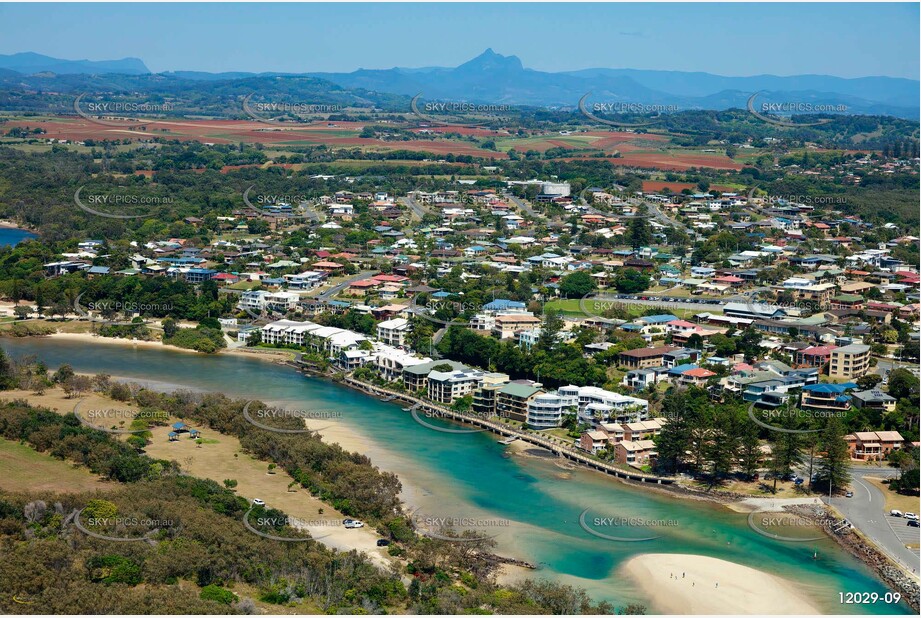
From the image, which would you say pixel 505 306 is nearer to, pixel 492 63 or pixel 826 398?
pixel 826 398

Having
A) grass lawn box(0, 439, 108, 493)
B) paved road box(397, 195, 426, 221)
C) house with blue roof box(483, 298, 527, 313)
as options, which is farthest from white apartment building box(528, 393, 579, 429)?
paved road box(397, 195, 426, 221)

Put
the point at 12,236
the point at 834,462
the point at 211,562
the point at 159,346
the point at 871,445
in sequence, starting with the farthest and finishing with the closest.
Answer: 1. the point at 12,236
2. the point at 159,346
3. the point at 871,445
4. the point at 834,462
5. the point at 211,562

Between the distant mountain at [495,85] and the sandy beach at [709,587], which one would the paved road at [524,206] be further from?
the distant mountain at [495,85]

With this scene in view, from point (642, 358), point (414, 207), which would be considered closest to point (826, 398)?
point (642, 358)

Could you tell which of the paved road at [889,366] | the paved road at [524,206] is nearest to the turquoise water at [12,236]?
the paved road at [524,206]

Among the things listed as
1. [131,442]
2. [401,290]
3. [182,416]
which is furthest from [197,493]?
[401,290]

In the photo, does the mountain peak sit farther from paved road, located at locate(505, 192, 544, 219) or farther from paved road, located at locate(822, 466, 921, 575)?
paved road, located at locate(822, 466, 921, 575)

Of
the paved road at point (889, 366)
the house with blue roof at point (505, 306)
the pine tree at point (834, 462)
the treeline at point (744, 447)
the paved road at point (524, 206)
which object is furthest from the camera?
the paved road at point (524, 206)
